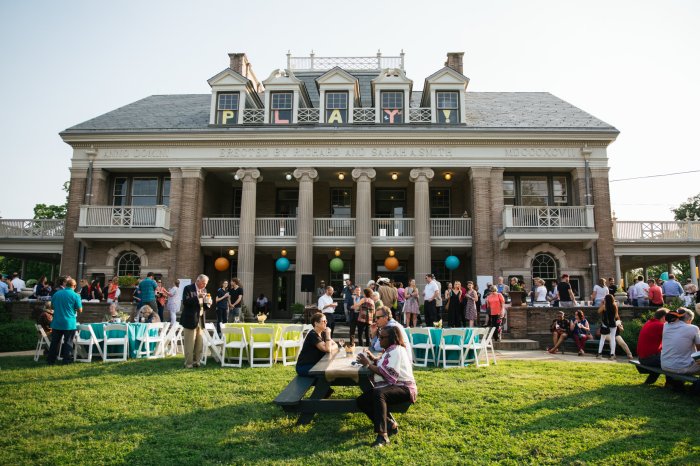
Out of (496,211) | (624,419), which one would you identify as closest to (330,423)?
(624,419)

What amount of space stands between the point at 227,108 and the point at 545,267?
17029mm

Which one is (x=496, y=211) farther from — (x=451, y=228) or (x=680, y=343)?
(x=680, y=343)

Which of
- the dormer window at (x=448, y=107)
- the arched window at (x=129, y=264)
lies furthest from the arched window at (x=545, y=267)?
the arched window at (x=129, y=264)

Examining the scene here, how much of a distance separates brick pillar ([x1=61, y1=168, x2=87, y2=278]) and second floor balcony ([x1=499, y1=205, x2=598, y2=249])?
769 inches

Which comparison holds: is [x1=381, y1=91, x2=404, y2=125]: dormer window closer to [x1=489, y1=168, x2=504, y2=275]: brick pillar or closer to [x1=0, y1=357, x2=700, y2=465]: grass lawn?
[x1=489, y1=168, x2=504, y2=275]: brick pillar

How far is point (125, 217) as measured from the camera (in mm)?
22375

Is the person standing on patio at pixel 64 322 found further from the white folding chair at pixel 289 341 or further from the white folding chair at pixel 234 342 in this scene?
the white folding chair at pixel 289 341

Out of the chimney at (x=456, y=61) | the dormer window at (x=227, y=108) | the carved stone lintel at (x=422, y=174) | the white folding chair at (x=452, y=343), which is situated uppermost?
the chimney at (x=456, y=61)

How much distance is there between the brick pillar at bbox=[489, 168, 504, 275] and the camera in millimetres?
21297

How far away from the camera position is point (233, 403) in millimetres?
7098

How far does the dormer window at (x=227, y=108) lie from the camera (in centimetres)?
2331

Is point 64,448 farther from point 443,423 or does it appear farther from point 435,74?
point 435,74

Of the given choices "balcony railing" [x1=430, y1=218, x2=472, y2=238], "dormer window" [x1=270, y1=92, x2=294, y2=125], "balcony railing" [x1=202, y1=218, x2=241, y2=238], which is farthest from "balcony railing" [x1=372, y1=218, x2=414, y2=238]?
"balcony railing" [x1=202, y1=218, x2=241, y2=238]

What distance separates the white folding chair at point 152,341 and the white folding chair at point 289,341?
121 inches
